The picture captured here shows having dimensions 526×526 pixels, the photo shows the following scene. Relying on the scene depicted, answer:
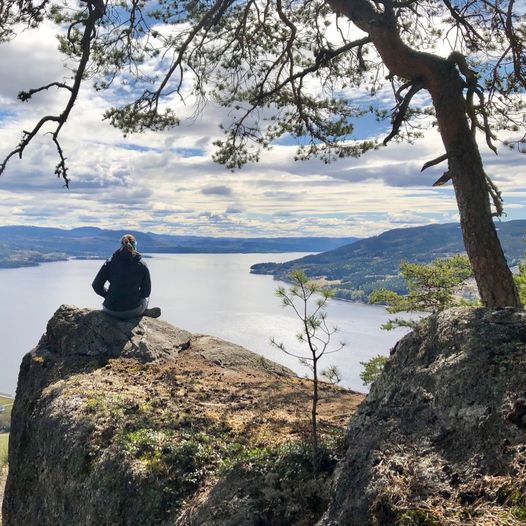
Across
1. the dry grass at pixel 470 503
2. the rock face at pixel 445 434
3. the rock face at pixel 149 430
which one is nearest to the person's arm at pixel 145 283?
the rock face at pixel 149 430

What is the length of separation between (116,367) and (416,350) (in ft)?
23.9

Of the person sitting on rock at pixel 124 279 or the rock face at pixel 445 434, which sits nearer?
the rock face at pixel 445 434

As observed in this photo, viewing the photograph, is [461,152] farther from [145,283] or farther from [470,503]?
[145,283]

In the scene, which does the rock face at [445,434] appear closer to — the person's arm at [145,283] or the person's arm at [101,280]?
the person's arm at [145,283]

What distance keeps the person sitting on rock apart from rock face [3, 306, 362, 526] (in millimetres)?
365

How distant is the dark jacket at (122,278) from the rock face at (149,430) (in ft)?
1.57

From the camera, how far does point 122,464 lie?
5816 millimetres

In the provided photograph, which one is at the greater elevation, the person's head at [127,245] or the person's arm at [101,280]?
the person's head at [127,245]

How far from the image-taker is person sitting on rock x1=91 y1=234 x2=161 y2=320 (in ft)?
38.5

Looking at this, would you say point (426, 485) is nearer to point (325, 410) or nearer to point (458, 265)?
point (325, 410)

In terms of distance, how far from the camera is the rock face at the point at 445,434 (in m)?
2.71

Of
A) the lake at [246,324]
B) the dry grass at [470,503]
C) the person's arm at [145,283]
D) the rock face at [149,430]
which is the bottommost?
the lake at [246,324]

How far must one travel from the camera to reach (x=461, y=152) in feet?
24.7

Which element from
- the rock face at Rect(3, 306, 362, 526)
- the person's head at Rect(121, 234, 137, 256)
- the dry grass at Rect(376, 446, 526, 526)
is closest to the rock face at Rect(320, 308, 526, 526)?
the dry grass at Rect(376, 446, 526, 526)
